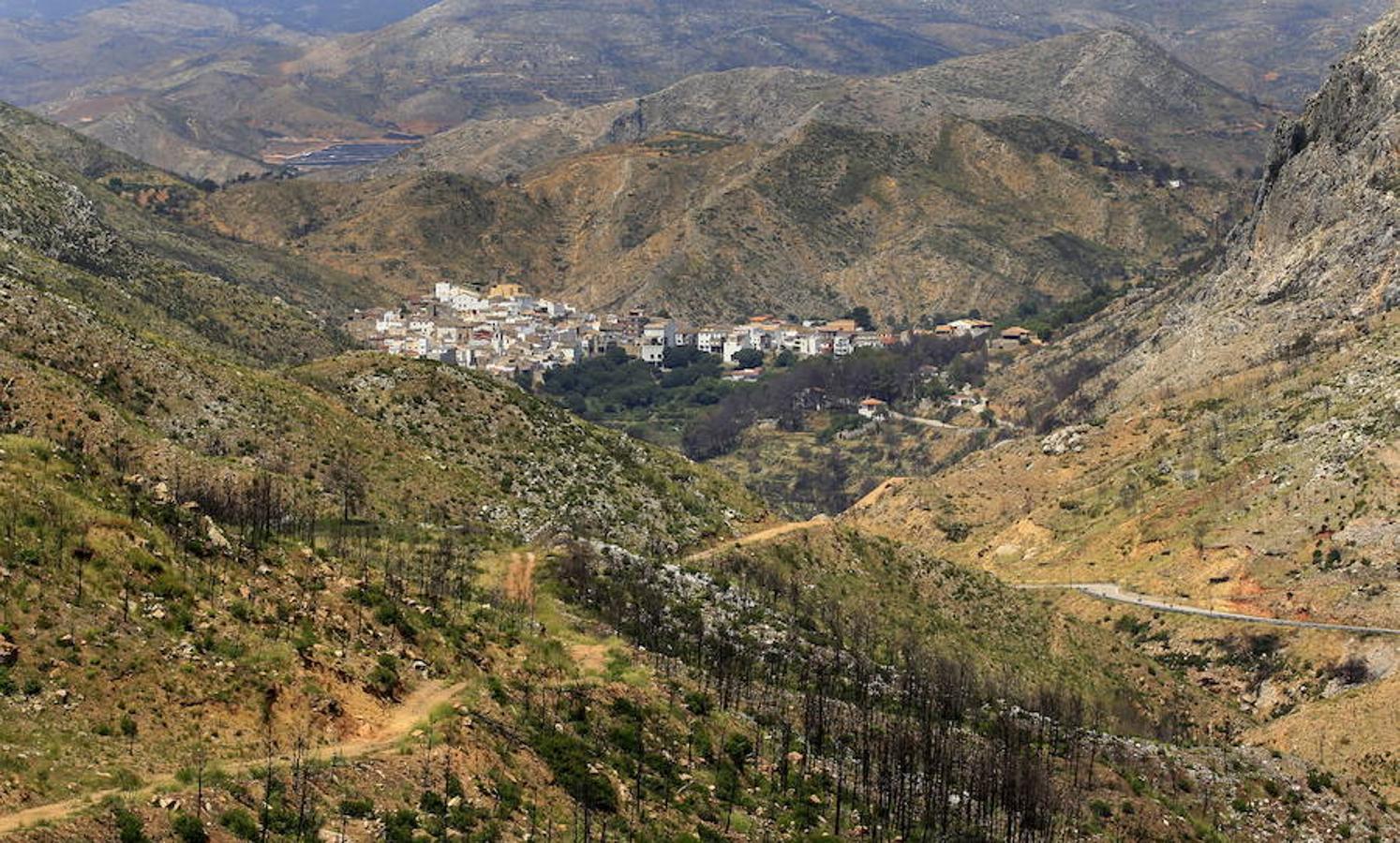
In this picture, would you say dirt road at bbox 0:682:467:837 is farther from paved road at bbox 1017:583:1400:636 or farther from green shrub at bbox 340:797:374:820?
paved road at bbox 1017:583:1400:636

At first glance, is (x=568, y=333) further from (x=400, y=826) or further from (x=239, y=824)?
(x=239, y=824)

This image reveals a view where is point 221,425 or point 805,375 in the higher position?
point 221,425

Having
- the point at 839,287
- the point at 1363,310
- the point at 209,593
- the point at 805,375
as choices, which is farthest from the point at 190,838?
the point at 839,287

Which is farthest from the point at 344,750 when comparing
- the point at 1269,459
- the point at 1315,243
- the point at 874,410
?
the point at 874,410

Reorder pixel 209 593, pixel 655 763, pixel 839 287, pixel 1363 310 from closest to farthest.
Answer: pixel 209 593 < pixel 655 763 < pixel 1363 310 < pixel 839 287

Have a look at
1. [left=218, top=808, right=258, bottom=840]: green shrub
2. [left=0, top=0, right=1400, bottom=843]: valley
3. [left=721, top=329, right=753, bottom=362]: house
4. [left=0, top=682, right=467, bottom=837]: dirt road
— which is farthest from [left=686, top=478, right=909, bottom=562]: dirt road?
[left=721, top=329, right=753, bottom=362]: house

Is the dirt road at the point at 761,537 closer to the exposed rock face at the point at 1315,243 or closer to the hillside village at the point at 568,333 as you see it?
the exposed rock face at the point at 1315,243

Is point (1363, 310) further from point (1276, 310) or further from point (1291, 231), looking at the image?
point (1291, 231)
